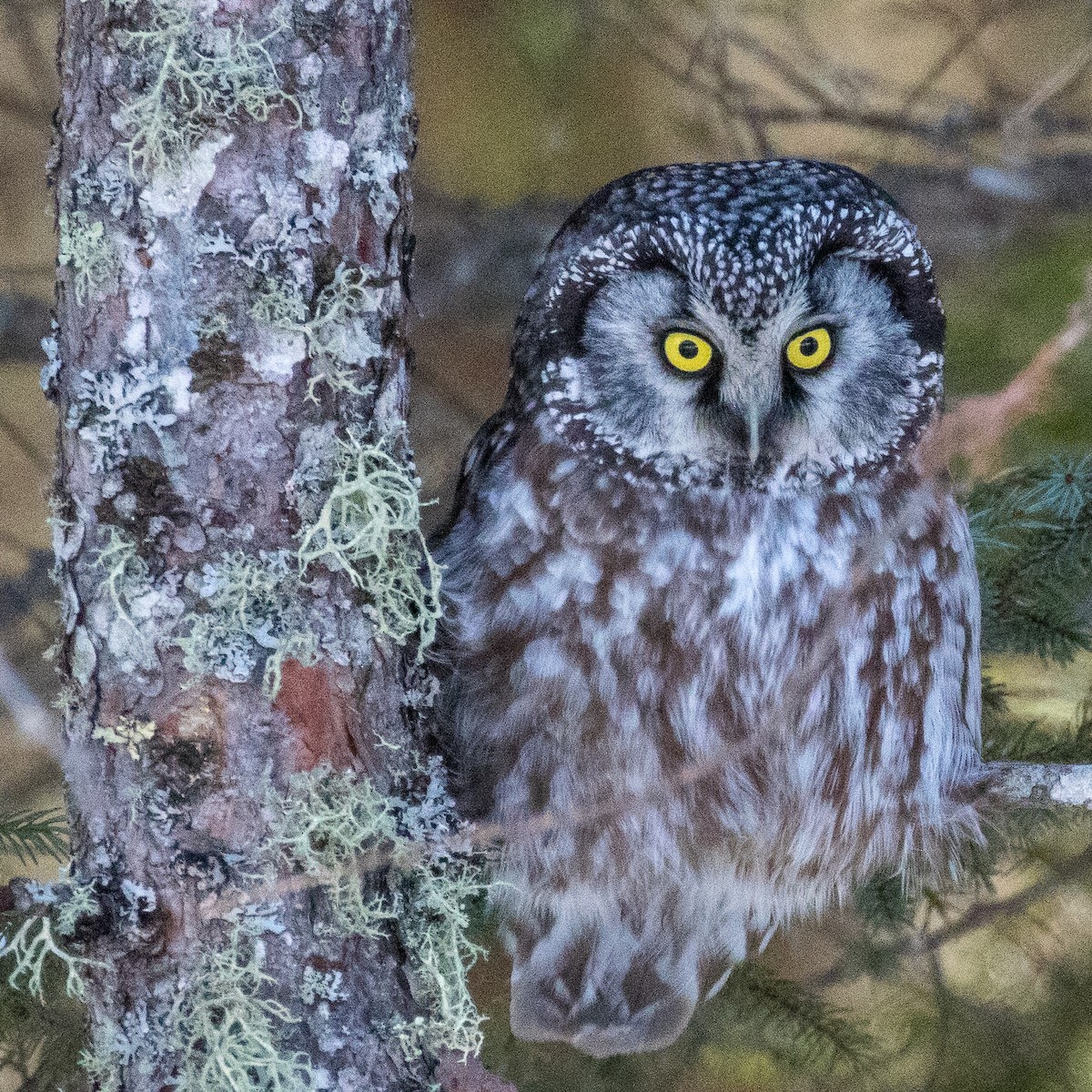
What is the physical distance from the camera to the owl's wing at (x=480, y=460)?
81.0 inches

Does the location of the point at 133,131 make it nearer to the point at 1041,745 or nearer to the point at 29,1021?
the point at 29,1021

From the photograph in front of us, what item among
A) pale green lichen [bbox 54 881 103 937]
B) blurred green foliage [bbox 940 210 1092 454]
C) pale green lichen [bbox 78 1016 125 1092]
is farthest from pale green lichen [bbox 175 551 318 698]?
blurred green foliage [bbox 940 210 1092 454]

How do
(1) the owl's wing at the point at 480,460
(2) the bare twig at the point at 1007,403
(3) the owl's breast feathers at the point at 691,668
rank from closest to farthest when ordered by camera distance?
(2) the bare twig at the point at 1007,403
(3) the owl's breast feathers at the point at 691,668
(1) the owl's wing at the point at 480,460

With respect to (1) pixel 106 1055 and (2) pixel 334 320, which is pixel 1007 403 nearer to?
(2) pixel 334 320

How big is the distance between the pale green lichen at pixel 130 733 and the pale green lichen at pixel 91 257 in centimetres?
48

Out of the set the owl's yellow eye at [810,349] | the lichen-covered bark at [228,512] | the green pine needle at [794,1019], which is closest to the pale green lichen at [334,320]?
the lichen-covered bark at [228,512]

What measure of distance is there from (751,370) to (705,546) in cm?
26

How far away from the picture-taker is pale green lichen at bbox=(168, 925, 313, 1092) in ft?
5.02

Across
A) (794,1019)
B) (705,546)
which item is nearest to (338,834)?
(705,546)

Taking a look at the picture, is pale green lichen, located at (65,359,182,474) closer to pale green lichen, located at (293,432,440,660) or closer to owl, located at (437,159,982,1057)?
pale green lichen, located at (293,432,440,660)

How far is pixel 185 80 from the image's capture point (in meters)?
1.47

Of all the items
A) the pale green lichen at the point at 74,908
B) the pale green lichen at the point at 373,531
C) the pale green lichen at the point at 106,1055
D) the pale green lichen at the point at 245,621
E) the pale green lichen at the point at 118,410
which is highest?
the pale green lichen at the point at 118,410

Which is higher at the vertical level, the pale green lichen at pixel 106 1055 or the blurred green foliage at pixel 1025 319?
the blurred green foliage at pixel 1025 319

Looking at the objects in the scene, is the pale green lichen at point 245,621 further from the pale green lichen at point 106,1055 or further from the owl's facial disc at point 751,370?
the owl's facial disc at point 751,370
